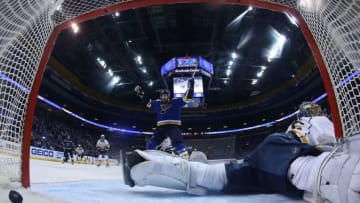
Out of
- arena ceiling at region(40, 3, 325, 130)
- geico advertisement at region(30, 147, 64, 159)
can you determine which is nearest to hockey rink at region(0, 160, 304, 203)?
geico advertisement at region(30, 147, 64, 159)

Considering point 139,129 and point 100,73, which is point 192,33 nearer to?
point 100,73

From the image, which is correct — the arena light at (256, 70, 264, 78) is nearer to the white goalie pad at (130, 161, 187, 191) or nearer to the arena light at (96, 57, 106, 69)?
the arena light at (96, 57, 106, 69)

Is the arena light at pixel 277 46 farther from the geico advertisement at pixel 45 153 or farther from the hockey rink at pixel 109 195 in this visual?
the hockey rink at pixel 109 195

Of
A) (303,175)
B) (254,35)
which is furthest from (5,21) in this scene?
(254,35)

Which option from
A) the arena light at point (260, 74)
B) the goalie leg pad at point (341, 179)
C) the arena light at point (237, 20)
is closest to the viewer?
the goalie leg pad at point (341, 179)

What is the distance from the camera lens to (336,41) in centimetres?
154

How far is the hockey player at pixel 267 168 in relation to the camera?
4.15 ft

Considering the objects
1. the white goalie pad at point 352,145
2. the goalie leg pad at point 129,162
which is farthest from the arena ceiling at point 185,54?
the white goalie pad at point 352,145

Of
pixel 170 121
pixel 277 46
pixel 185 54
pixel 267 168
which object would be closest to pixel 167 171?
pixel 267 168

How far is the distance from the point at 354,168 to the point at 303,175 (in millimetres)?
397

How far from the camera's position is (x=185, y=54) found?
13.1m

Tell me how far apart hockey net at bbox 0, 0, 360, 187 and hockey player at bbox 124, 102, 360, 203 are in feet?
0.49

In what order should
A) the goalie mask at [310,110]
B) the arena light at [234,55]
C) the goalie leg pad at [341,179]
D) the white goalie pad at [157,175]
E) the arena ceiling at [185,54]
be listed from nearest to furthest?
the goalie leg pad at [341,179], the white goalie pad at [157,175], the goalie mask at [310,110], the arena ceiling at [185,54], the arena light at [234,55]

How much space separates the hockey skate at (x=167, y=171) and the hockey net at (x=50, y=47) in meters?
0.72
